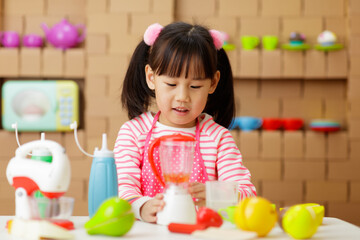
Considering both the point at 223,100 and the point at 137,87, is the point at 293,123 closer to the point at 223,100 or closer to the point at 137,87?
the point at 223,100

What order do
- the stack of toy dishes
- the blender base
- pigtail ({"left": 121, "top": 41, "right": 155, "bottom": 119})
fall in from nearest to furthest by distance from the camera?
the blender base → pigtail ({"left": 121, "top": 41, "right": 155, "bottom": 119}) → the stack of toy dishes

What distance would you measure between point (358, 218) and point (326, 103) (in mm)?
709

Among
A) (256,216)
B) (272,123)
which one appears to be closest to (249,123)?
(272,123)

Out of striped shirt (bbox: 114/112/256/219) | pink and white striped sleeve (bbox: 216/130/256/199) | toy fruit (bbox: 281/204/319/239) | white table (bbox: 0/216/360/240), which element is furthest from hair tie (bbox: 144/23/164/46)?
toy fruit (bbox: 281/204/319/239)

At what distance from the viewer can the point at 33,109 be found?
3031 mm

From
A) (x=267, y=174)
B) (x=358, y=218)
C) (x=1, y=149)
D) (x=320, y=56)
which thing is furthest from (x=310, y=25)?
(x=1, y=149)

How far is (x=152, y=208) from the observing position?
1.05 m

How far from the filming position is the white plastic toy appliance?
90 centimetres

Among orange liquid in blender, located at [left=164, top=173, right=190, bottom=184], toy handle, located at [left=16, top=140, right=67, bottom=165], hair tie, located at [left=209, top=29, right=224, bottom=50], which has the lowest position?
orange liquid in blender, located at [left=164, top=173, right=190, bottom=184]

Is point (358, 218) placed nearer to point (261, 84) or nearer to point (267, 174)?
point (267, 174)

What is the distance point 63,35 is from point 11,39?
0.32 m

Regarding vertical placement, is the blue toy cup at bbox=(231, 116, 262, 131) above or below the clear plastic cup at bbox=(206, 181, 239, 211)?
below

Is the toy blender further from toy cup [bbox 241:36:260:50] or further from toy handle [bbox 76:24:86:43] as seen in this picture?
toy handle [bbox 76:24:86:43]

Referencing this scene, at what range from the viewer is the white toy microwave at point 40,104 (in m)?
3.03
